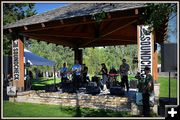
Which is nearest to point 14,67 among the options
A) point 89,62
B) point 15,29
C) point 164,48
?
point 15,29

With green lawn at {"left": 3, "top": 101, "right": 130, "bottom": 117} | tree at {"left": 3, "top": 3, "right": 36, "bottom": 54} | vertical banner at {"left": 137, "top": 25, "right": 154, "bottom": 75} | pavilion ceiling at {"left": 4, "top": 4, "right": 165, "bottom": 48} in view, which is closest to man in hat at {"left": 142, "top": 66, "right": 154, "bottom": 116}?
vertical banner at {"left": 137, "top": 25, "right": 154, "bottom": 75}

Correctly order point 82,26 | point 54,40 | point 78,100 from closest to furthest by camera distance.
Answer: point 78,100
point 82,26
point 54,40

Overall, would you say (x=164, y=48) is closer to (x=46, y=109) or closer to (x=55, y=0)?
(x=55, y=0)

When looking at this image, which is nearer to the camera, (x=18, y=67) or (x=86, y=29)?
(x=18, y=67)

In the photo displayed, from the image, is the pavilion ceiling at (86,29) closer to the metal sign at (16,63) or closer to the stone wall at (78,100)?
the metal sign at (16,63)

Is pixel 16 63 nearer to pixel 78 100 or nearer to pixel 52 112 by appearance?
pixel 78 100

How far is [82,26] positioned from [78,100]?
6419 millimetres

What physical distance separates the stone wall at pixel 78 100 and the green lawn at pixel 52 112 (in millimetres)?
359

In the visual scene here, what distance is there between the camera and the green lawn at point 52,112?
10102 mm

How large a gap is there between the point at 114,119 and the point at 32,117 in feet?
9.10

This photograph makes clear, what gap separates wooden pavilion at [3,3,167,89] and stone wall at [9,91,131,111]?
2.47ft

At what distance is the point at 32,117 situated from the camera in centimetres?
981

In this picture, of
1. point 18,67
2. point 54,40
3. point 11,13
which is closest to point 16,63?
point 18,67

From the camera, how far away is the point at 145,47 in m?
9.93
